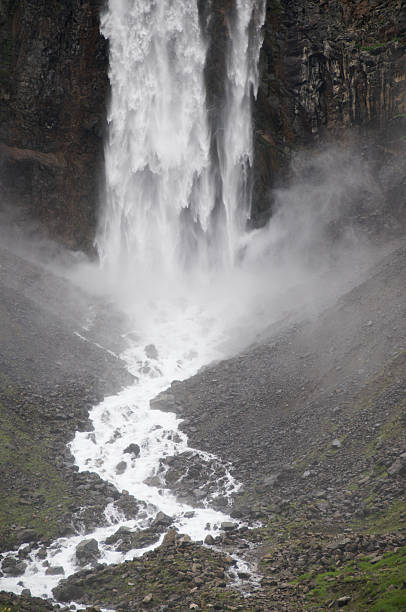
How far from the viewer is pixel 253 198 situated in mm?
54531

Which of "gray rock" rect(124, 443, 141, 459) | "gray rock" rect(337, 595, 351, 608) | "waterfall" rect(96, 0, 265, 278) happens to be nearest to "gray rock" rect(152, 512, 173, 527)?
"gray rock" rect(124, 443, 141, 459)

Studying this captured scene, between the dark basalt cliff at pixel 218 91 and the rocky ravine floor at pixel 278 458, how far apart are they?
60.0 feet

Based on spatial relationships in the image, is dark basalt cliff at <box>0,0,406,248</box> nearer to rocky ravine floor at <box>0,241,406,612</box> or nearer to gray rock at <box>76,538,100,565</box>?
rocky ravine floor at <box>0,241,406,612</box>

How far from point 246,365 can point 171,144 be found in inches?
1171

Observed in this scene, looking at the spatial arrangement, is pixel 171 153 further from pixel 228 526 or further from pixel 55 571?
pixel 55 571

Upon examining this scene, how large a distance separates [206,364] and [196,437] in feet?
40.4

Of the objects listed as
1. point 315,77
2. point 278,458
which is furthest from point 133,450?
point 315,77

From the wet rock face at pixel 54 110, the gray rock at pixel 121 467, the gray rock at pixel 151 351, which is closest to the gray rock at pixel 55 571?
the gray rock at pixel 121 467

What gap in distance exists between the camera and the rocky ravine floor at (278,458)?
14867 mm

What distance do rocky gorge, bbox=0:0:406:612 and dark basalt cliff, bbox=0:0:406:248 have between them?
0.50 ft

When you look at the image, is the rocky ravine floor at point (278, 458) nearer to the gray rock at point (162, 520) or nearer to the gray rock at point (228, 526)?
the gray rock at point (228, 526)

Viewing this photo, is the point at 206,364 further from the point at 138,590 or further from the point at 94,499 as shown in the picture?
the point at 138,590

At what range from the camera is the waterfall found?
5359 centimetres

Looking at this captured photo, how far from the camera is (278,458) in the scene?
2420cm
